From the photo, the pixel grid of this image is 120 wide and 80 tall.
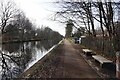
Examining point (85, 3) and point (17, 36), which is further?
point (17, 36)

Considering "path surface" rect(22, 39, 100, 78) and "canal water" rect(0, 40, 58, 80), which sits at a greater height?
"path surface" rect(22, 39, 100, 78)

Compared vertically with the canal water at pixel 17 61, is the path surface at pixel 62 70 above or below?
above

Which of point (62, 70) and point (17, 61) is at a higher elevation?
point (62, 70)

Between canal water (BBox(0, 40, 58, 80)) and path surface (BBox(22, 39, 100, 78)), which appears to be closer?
path surface (BBox(22, 39, 100, 78))

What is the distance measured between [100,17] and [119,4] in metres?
6.21

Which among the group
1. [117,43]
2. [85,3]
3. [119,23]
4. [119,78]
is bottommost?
A: [119,78]

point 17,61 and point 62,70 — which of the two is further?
point 17,61

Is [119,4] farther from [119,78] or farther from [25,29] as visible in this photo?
[25,29]

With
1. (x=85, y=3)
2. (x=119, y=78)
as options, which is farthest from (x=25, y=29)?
(x=119, y=78)

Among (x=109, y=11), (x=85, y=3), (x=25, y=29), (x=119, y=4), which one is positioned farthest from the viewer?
(x=25, y=29)

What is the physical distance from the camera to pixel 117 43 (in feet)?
54.3

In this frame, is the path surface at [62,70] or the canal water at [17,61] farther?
the canal water at [17,61]

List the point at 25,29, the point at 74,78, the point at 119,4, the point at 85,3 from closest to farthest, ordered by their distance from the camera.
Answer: the point at 74,78 < the point at 119,4 < the point at 85,3 < the point at 25,29

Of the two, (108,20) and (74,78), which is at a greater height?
(108,20)
